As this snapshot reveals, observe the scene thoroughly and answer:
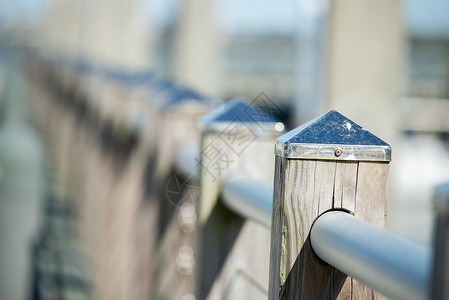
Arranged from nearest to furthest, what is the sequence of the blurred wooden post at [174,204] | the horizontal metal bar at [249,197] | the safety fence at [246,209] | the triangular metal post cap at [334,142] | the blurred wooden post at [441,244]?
the blurred wooden post at [441,244], the safety fence at [246,209], the triangular metal post cap at [334,142], the horizontal metal bar at [249,197], the blurred wooden post at [174,204]

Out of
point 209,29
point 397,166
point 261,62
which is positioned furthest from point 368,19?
point 261,62

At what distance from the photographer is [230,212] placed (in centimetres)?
157

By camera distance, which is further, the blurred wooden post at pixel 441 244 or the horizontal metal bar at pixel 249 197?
the horizontal metal bar at pixel 249 197

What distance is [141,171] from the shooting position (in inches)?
98.0

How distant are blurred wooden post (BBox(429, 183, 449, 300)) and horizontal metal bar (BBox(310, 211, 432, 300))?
4 cm

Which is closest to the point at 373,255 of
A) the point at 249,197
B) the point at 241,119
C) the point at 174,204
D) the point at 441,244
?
the point at 441,244

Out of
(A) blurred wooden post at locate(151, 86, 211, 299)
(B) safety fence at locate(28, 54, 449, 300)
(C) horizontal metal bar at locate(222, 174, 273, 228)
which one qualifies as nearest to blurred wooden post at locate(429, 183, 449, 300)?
(B) safety fence at locate(28, 54, 449, 300)

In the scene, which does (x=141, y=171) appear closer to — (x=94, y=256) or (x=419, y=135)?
(x=94, y=256)

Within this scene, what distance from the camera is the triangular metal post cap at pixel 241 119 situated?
56.3 inches

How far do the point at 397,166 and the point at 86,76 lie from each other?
11.9ft

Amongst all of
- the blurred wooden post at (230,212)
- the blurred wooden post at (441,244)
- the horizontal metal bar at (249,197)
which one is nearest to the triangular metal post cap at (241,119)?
the blurred wooden post at (230,212)

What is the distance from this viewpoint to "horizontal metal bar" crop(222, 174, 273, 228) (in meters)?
1.15

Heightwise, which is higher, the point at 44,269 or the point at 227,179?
the point at 227,179

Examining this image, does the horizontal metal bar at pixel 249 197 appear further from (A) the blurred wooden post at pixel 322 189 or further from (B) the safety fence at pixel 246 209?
(A) the blurred wooden post at pixel 322 189
